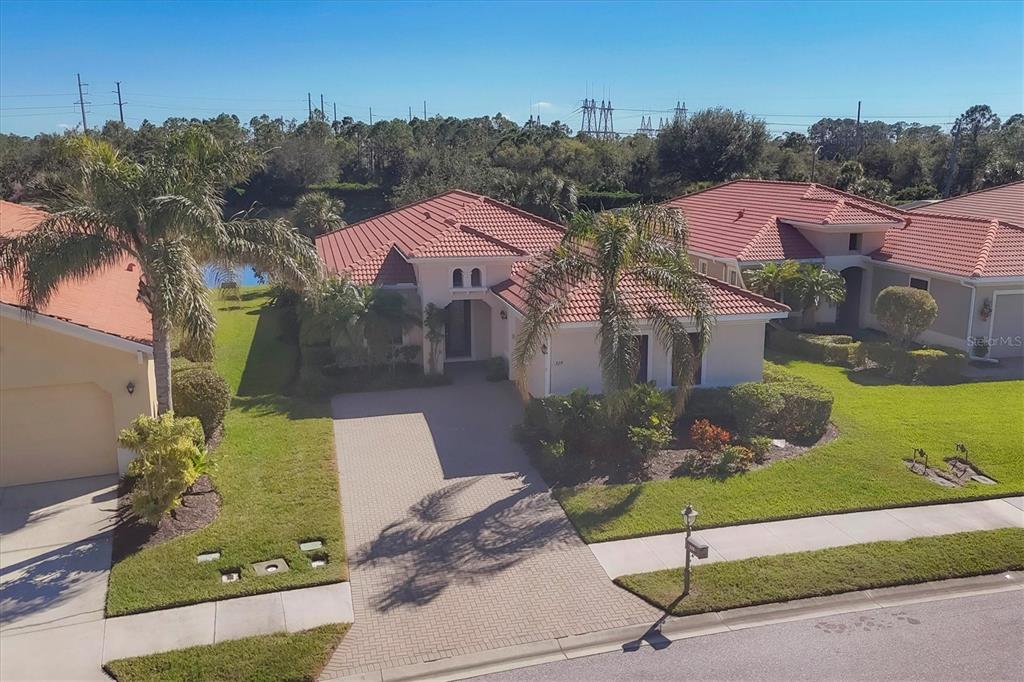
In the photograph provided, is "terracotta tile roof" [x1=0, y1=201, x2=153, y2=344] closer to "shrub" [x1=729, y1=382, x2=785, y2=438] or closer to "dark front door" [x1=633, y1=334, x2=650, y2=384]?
"dark front door" [x1=633, y1=334, x2=650, y2=384]

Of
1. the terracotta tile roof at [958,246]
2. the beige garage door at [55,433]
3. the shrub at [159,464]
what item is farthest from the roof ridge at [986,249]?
the beige garage door at [55,433]

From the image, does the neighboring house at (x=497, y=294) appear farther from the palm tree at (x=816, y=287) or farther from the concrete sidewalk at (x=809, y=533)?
the palm tree at (x=816, y=287)

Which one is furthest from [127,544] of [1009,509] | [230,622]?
[1009,509]

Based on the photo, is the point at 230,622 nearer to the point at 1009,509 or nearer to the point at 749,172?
the point at 1009,509

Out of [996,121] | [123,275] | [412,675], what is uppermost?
[996,121]

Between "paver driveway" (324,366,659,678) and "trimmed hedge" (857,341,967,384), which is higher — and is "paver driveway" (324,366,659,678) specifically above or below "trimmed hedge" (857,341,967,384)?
below

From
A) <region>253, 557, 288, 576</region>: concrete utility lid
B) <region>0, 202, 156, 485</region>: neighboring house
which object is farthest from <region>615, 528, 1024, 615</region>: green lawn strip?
<region>0, 202, 156, 485</region>: neighboring house
